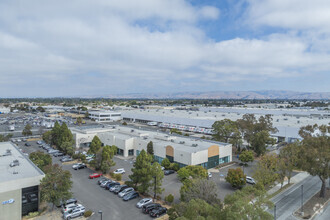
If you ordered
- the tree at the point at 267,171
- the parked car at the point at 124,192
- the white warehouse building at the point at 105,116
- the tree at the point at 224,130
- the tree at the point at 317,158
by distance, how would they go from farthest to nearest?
1. the white warehouse building at the point at 105,116
2. the tree at the point at 224,130
3. the tree at the point at 267,171
4. the parked car at the point at 124,192
5. the tree at the point at 317,158

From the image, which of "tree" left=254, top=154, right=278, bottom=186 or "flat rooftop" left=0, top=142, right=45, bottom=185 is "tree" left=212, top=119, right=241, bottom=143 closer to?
"tree" left=254, top=154, right=278, bottom=186

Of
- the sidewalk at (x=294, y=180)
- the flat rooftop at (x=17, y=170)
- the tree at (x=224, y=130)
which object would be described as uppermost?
the tree at (x=224, y=130)

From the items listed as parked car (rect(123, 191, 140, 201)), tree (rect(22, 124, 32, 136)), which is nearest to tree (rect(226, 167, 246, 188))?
parked car (rect(123, 191, 140, 201))

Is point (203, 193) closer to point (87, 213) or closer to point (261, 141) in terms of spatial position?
point (87, 213)

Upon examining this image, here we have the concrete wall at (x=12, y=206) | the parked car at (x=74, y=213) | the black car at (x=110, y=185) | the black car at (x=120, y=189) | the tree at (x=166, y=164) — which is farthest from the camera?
the tree at (x=166, y=164)

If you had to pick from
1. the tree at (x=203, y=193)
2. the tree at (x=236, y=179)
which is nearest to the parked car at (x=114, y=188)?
the tree at (x=203, y=193)

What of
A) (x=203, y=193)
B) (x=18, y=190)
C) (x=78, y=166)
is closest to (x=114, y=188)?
(x=18, y=190)

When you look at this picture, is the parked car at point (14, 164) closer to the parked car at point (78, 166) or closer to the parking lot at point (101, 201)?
the parking lot at point (101, 201)
